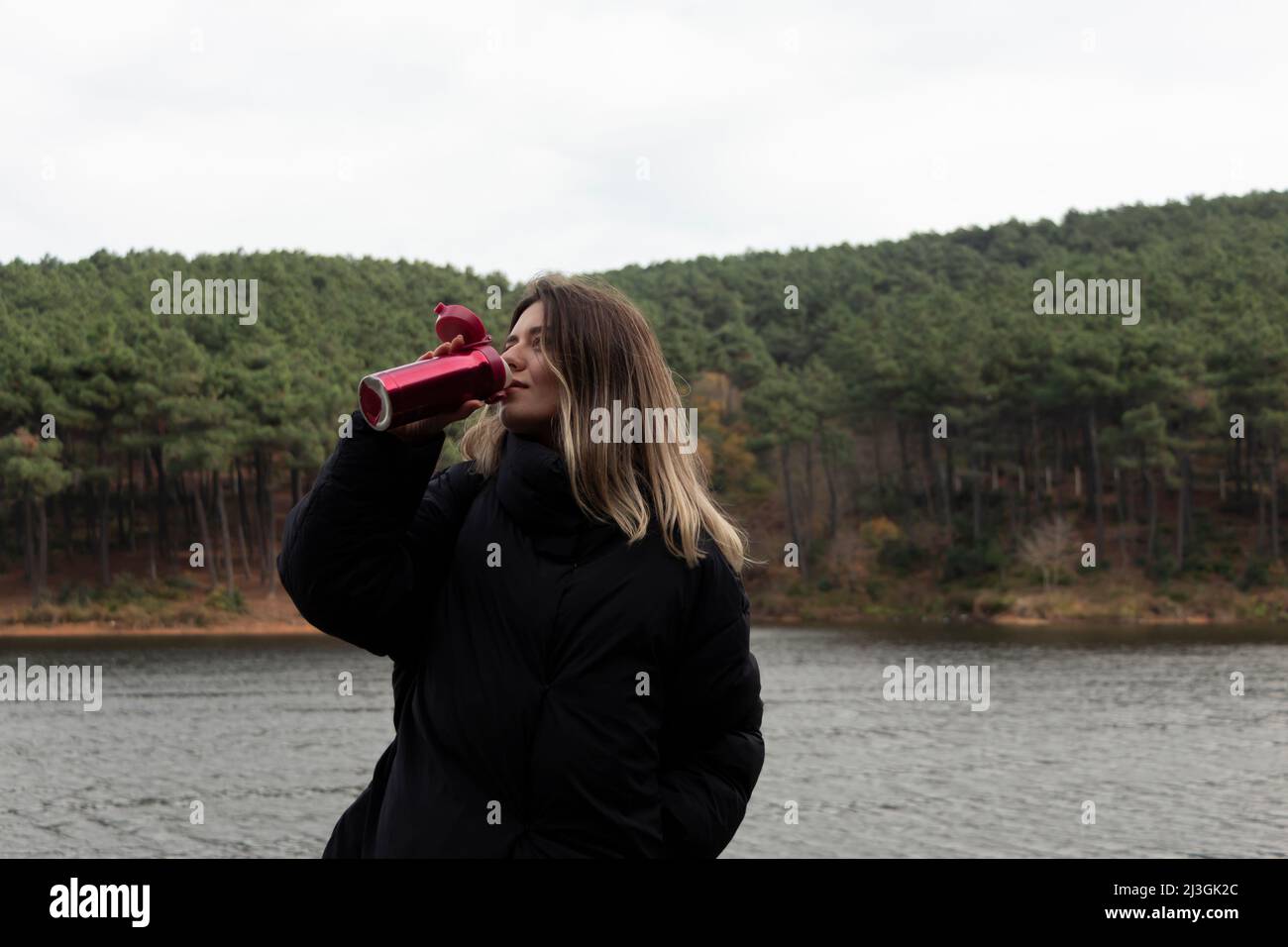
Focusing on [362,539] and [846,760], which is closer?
[362,539]

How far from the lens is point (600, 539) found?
2.31m

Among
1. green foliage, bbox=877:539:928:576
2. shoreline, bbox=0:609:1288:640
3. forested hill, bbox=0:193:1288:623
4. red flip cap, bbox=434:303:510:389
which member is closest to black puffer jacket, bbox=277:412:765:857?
red flip cap, bbox=434:303:510:389

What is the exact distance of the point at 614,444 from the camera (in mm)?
2367

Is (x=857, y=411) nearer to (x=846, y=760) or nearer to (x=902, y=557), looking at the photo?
(x=902, y=557)

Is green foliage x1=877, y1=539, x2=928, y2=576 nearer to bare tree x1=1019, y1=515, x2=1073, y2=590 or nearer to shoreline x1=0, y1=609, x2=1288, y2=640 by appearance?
bare tree x1=1019, y1=515, x2=1073, y2=590

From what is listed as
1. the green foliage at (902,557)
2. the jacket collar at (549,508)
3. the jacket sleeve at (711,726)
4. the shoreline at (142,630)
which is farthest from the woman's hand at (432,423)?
the green foliage at (902,557)

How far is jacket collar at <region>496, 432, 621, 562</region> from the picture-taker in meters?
2.30

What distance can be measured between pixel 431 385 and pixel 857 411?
6958 cm

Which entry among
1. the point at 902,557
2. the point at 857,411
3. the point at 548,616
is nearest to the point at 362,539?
the point at 548,616

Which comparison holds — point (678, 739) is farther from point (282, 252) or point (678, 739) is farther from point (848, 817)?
point (282, 252)

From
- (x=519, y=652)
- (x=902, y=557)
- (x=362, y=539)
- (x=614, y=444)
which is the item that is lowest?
(x=902, y=557)

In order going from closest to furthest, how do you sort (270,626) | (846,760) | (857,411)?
(846,760), (270,626), (857,411)

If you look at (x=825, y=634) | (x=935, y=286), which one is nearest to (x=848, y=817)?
(x=825, y=634)
